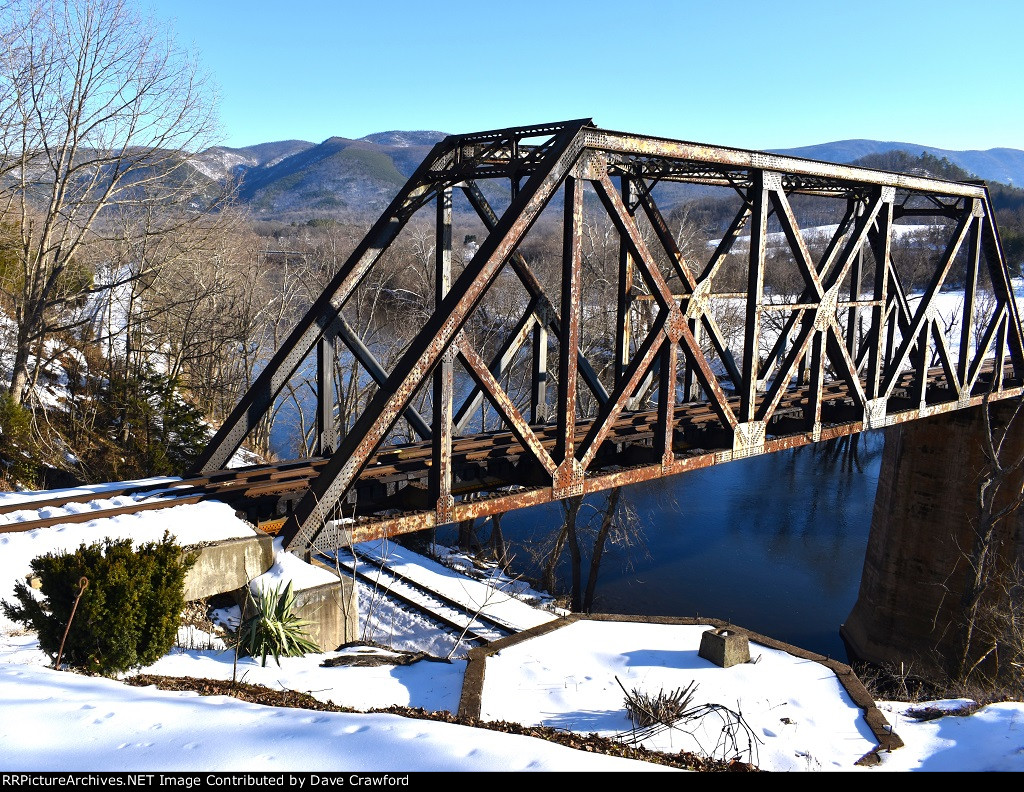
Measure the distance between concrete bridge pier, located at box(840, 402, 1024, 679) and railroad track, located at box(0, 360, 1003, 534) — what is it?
14.0m

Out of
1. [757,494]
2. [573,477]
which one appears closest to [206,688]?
[573,477]

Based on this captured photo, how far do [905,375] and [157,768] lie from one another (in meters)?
20.1

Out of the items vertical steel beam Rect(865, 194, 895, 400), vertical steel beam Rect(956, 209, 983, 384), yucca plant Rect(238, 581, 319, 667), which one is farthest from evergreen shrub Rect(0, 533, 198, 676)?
vertical steel beam Rect(956, 209, 983, 384)

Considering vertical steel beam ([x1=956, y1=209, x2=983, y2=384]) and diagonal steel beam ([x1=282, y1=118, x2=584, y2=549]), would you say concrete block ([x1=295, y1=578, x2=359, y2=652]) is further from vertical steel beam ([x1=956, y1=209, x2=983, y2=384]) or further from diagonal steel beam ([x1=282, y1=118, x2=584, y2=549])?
vertical steel beam ([x1=956, y1=209, x2=983, y2=384])

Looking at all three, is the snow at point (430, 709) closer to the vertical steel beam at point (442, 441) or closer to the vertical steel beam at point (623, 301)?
the vertical steel beam at point (442, 441)

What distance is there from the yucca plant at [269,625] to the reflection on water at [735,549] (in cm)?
1847

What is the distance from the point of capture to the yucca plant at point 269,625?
6711 millimetres

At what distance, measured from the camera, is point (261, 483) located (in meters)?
8.13

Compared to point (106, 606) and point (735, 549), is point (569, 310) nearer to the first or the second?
point (106, 606)

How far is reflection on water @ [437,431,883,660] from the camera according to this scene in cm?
2459
